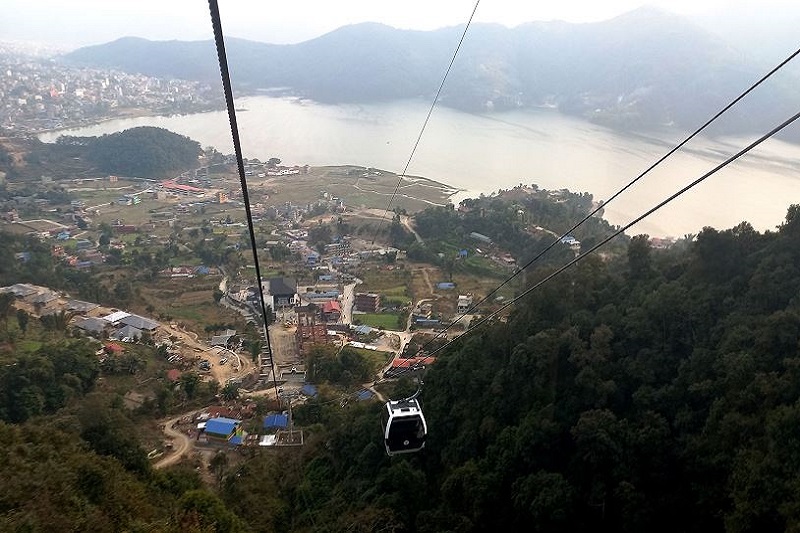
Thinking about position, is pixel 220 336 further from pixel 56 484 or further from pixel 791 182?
pixel 791 182

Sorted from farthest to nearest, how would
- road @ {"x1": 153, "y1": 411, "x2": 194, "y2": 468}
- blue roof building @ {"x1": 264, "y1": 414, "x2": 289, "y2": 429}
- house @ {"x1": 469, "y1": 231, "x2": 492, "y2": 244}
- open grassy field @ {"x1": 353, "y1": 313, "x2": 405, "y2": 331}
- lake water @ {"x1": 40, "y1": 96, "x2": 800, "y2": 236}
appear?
house @ {"x1": 469, "y1": 231, "x2": 492, "y2": 244} < lake water @ {"x1": 40, "y1": 96, "x2": 800, "y2": 236} < open grassy field @ {"x1": 353, "y1": 313, "x2": 405, "y2": 331} < blue roof building @ {"x1": 264, "y1": 414, "x2": 289, "y2": 429} < road @ {"x1": 153, "y1": 411, "x2": 194, "y2": 468}

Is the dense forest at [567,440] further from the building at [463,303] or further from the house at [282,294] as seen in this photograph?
the house at [282,294]

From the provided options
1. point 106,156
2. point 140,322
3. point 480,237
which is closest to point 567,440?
point 140,322

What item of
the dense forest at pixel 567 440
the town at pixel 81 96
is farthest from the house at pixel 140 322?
the town at pixel 81 96

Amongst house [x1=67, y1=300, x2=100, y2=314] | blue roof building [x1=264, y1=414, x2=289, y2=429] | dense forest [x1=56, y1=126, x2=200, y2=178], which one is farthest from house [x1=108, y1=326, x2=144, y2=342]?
dense forest [x1=56, y1=126, x2=200, y2=178]

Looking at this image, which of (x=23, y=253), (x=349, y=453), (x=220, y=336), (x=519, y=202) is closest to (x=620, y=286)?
(x=349, y=453)

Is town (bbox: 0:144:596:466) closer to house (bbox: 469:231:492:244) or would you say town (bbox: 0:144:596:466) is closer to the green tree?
house (bbox: 469:231:492:244)

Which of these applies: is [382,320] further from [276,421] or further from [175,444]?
[175,444]
